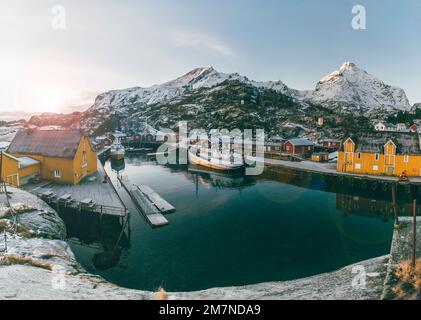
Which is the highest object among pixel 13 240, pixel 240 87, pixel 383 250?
pixel 240 87

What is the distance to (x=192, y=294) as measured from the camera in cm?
1593

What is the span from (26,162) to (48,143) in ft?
14.2

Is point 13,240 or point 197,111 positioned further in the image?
point 197,111

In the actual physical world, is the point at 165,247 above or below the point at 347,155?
below

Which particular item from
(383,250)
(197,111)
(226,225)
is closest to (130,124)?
(197,111)

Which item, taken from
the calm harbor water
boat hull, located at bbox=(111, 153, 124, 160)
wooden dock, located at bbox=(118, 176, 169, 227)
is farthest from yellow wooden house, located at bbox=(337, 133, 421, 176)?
boat hull, located at bbox=(111, 153, 124, 160)

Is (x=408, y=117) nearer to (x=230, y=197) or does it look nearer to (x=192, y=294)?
(x=230, y=197)

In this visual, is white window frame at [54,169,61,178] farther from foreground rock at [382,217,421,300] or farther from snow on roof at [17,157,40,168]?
foreground rock at [382,217,421,300]

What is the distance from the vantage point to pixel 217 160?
66438mm

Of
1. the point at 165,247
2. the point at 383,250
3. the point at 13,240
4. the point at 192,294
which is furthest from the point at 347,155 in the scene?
the point at 13,240

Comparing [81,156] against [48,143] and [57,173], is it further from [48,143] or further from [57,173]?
[48,143]

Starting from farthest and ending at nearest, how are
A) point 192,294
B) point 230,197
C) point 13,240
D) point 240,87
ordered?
point 240,87, point 230,197, point 13,240, point 192,294

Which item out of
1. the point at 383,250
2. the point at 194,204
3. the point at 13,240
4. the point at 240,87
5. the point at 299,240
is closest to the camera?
the point at 13,240

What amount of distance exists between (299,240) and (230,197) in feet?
55.2
